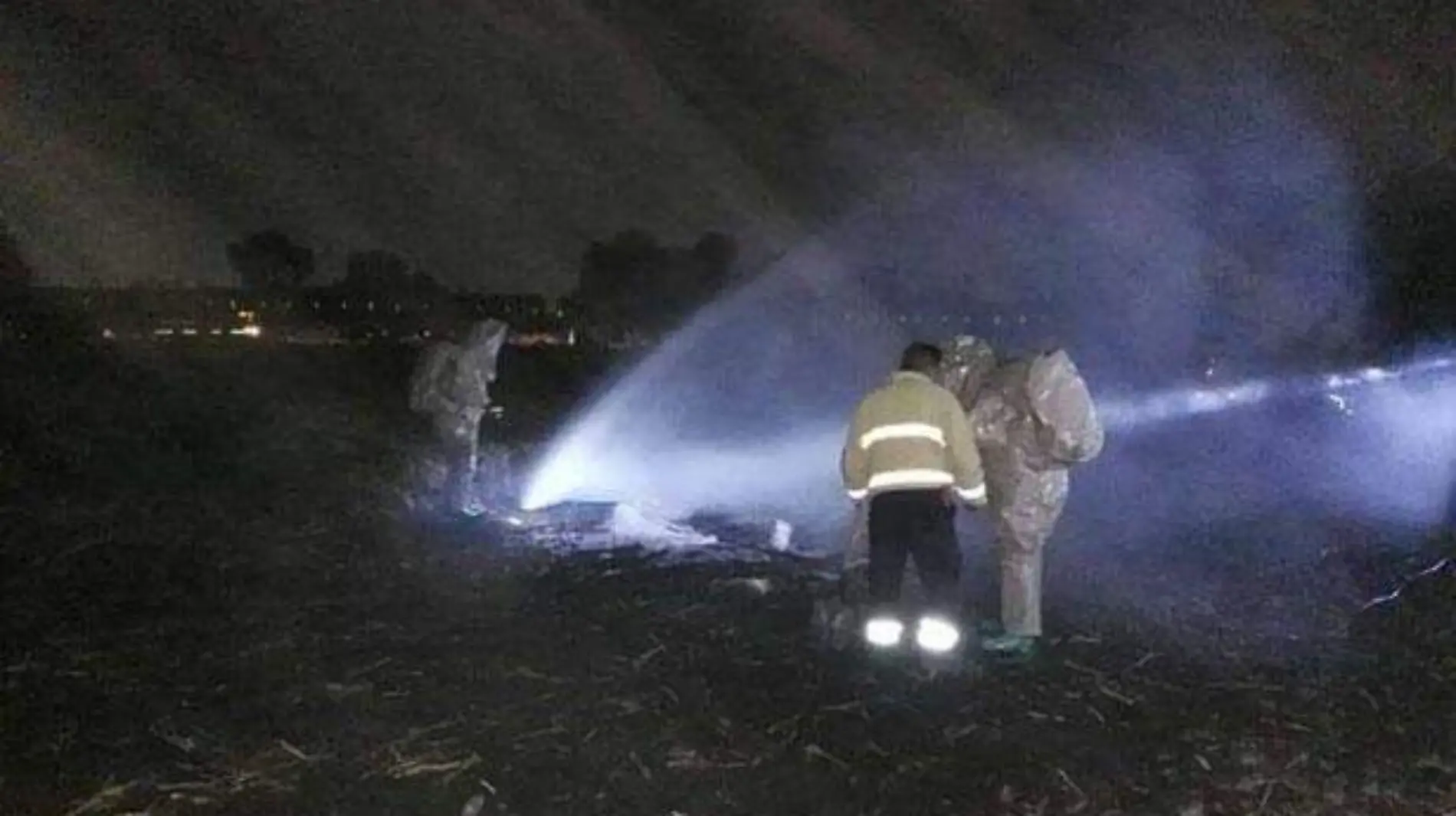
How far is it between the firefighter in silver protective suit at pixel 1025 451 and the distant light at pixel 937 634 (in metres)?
0.80

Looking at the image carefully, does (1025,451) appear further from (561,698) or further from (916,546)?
(561,698)

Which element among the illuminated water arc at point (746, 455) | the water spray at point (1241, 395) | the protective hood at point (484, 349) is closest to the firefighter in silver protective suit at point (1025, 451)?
the protective hood at point (484, 349)

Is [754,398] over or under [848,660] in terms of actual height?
over

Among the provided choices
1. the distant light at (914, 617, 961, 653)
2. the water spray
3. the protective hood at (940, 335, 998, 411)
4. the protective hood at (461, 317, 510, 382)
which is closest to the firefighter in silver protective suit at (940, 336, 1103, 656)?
the protective hood at (940, 335, 998, 411)

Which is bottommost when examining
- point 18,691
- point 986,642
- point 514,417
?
point 18,691

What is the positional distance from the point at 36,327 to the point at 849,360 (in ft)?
59.2

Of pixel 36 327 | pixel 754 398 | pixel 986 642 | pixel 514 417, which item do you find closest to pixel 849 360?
pixel 754 398

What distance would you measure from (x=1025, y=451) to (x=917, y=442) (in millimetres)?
831

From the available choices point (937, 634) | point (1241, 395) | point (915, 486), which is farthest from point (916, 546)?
point (1241, 395)

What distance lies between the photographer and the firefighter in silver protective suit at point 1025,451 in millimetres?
8570

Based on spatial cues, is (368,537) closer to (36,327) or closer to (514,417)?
(514,417)

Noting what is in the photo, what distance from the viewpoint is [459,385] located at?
13250 mm

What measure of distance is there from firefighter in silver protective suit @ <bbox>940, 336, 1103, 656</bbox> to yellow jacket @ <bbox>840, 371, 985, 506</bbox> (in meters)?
0.41

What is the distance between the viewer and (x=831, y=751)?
23.7 feet
